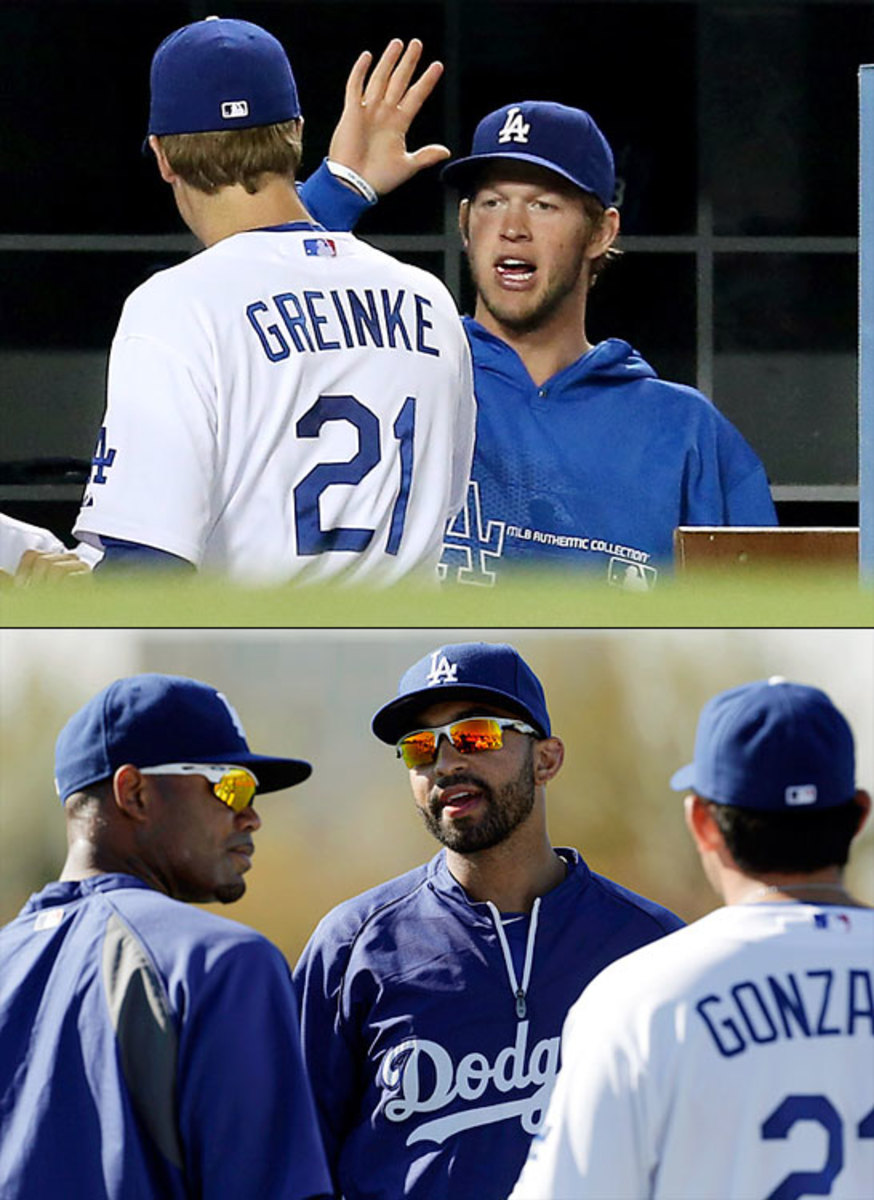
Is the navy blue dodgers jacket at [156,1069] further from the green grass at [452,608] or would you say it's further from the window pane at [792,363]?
the window pane at [792,363]

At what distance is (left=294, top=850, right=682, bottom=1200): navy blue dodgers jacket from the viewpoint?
339 cm

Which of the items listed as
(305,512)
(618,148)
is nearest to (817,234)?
(618,148)

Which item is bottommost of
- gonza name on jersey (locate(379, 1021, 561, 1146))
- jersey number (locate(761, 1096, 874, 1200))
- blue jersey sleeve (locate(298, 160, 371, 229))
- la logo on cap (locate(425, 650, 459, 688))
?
gonza name on jersey (locate(379, 1021, 561, 1146))

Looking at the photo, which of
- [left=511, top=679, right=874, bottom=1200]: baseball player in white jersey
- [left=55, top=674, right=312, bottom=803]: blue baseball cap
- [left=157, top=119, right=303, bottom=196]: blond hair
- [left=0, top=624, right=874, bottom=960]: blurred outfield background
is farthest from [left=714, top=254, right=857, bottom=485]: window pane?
[left=511, top=679, right=874, bottom=1200]: baseball player in white jersey

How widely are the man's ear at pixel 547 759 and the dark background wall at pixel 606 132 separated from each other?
4325mm

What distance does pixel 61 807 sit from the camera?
3277mm

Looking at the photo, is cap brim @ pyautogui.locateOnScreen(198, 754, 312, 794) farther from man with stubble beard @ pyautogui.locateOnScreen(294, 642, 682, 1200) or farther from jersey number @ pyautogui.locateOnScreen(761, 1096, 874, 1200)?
jersey number @ pyautogui.locateOnScreen(761, 1096, 874, 1200)

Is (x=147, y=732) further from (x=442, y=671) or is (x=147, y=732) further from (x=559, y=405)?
(x=559, y=405)

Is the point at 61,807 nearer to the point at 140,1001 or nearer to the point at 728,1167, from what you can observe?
the point at 140,1001

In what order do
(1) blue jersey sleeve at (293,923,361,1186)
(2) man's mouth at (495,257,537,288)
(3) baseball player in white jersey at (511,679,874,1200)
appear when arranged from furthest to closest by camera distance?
(2) man's mouth at (495,257,537,288) < (1) blue jersey sleeve at (293,923,361,1186) < (3) baseball player in white jersey at (511,679,874,1200)

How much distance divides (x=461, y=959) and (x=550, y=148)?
192cm

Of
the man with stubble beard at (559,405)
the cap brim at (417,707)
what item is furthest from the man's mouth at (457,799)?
the man with stubble beard at (559,405)

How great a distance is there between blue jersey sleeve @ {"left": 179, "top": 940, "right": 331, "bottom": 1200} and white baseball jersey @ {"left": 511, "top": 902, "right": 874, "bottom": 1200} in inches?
13.2

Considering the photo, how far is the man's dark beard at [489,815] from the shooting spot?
Result: 3434 mm
